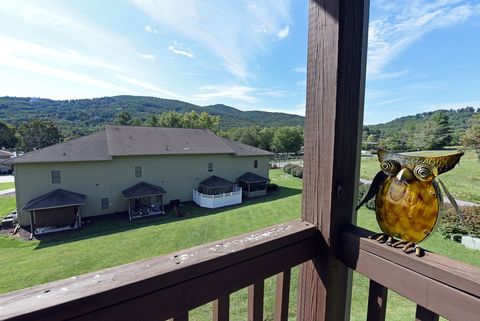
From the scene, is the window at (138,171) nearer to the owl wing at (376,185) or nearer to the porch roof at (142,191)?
the porch roof at (142,191)

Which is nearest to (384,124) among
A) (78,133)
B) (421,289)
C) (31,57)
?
(421,289)

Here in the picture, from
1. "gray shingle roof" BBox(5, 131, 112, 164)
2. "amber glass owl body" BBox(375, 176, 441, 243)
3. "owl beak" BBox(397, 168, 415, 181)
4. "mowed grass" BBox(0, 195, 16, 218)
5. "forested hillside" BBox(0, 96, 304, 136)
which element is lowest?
"mowed grass" BBox(0, 195, 16, 218)

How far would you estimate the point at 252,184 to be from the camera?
1850 cm

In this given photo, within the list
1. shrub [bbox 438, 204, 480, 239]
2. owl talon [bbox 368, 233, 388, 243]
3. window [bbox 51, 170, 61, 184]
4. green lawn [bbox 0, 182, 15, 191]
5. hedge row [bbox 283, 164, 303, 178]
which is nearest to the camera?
owl talon [bbox 368, 233, 388, 243]

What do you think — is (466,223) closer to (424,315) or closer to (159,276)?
(424,315)

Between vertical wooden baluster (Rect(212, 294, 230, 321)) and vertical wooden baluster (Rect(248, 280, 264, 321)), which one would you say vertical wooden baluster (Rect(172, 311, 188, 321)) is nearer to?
vertical wooden baluster (Rect(212, 294, 230, 321))

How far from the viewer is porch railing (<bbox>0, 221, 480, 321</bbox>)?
50 cm

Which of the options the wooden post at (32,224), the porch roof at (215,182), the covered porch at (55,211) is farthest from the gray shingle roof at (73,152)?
the porch roof at (215,182)

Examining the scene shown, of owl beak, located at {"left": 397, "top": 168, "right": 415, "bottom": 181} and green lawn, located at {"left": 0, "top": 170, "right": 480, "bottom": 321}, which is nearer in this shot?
owl beak, located at {"left": 397, "top": 168, "right": 415, "bottom": 181}

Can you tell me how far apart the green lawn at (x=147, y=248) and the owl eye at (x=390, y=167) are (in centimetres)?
394

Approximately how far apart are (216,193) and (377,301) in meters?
16.0

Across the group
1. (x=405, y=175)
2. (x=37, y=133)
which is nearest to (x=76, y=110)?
(x=37, y=133)

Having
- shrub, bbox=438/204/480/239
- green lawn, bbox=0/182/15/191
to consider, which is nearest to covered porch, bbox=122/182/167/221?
shrub, bbox=438/204/480/239

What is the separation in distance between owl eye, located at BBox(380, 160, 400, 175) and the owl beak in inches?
0.8
